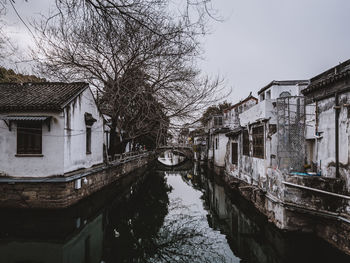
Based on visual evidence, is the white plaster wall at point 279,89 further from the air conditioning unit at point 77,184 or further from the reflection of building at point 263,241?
the air conditioning unit at point 77,184

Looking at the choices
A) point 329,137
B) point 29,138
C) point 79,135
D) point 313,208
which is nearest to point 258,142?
point 329,137

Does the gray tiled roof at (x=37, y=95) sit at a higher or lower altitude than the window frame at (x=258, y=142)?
higher

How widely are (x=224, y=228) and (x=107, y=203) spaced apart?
571 centimetres

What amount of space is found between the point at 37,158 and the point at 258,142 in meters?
9.57

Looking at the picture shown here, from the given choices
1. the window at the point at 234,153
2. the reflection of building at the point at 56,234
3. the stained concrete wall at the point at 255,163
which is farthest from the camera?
the window at the point at 234,153

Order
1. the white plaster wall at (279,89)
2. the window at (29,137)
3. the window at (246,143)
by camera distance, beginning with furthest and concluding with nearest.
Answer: the white plaster wall at (279,89) < the window at (246,143) < the window at (29,137)

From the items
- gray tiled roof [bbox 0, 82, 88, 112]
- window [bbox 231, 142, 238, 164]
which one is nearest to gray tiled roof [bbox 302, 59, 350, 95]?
window [bbox 231, 142, 238, 164]

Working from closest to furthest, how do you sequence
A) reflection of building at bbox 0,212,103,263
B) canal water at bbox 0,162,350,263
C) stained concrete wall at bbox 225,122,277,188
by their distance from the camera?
reflection of building at bbox 0,212,103,263 → canal water at bbox 0,162,350,263 → stained concrete wall at bbox 225,122,277,188

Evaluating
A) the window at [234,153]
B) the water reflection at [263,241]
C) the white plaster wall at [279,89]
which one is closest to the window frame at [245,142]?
the window at [234,153]

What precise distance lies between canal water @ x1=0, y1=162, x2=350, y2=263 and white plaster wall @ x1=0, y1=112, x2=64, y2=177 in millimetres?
1557

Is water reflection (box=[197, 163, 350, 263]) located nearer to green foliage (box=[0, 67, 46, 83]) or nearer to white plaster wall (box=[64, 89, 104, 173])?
white plaster wall (box=[64, 89, 104, 173])

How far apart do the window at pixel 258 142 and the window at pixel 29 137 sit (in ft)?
30.8

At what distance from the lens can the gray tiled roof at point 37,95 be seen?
969cm

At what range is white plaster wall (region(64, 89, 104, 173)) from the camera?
10.3m
